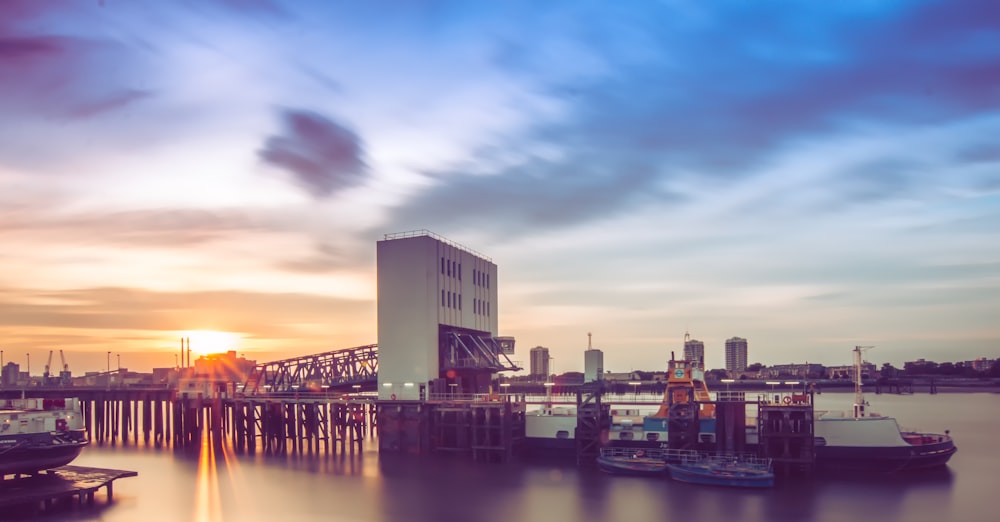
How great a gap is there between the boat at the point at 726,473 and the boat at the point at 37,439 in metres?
39.9

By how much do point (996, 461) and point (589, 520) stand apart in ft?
155

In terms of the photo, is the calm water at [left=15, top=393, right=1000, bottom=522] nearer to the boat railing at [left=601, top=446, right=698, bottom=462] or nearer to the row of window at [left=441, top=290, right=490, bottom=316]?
the boat railing at [left=601, top=446, right=698, bottom=462]

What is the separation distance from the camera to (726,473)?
2023 inches

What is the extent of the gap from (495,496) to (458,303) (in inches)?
1095

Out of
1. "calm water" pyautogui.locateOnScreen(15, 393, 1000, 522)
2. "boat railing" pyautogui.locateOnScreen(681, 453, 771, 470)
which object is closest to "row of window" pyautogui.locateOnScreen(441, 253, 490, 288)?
"calm water" pyautogui.locateOnScreen(15, 393, 1000, 522)

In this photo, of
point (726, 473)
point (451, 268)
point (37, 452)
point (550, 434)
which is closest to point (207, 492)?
point (37, 452)

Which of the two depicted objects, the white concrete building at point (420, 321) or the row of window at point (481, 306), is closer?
the white concrete building at point (420, 321)

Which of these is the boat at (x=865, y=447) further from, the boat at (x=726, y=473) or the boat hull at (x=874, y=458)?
the boat at (x=726, y=473)

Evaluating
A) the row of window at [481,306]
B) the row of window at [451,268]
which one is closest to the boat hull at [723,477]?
the row of window at [451,268]

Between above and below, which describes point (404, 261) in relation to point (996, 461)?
above

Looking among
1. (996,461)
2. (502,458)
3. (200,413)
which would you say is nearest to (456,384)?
(502,458)

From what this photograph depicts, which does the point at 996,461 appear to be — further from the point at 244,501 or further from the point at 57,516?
the point at 57,516

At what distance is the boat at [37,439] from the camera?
1916 inches

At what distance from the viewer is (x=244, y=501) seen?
51.0 meters
